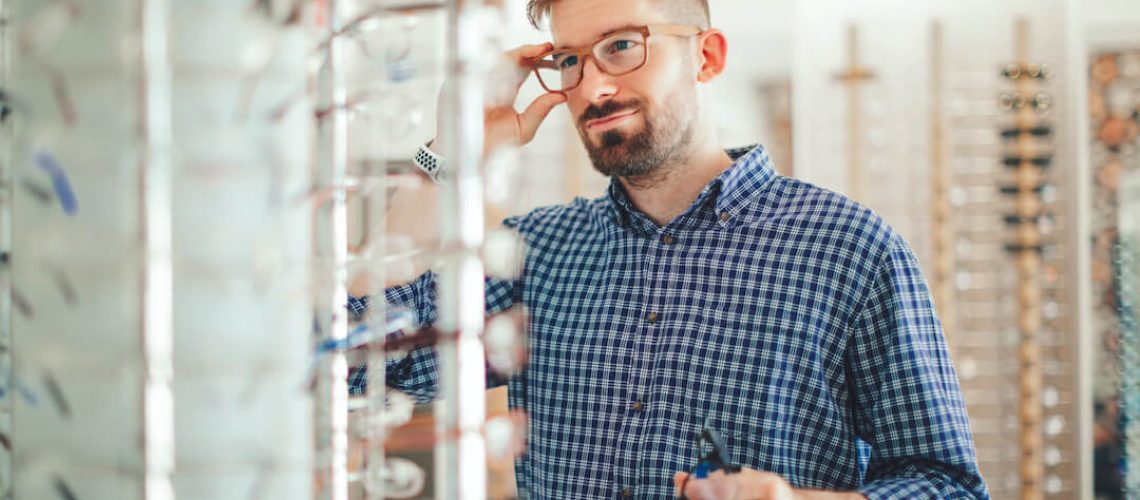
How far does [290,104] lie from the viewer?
43cm

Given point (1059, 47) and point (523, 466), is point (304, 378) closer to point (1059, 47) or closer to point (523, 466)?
point (523, 466)

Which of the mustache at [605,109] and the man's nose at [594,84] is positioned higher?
the man's nose at [594,84]

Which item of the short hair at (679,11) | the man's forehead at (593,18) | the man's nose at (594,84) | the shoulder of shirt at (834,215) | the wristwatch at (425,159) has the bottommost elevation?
the shoulder of shirt at (834,215)

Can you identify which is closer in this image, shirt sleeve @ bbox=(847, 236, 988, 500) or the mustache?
shirt sleeve @ bbox=(847, 236, 988, 500)

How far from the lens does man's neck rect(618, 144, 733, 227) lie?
1428 millimetres

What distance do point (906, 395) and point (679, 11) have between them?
2.06 ft

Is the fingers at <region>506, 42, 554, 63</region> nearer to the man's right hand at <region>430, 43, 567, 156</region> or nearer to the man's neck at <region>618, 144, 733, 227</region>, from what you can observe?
the man's right hand at <region>430, 43, 567, 156</region>

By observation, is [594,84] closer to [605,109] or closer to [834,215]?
[605,109]

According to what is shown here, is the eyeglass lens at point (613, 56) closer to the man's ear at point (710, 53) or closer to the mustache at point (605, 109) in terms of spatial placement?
the mustache at point (605, 109)

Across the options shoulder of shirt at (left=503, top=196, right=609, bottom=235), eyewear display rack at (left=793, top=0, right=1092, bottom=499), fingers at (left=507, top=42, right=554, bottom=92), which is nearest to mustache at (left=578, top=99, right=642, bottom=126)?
fingers at (left=507, top=42, right=554, bottom=92)

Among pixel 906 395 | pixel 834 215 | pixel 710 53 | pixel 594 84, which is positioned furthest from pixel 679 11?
pixel 906 395

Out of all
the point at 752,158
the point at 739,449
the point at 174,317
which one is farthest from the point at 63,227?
the point at 752,158

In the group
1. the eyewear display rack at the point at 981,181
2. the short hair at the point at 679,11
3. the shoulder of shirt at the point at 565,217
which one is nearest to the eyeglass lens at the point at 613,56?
the short hair at the point at 679,11

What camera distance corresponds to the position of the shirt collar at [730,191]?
4.61 feet
